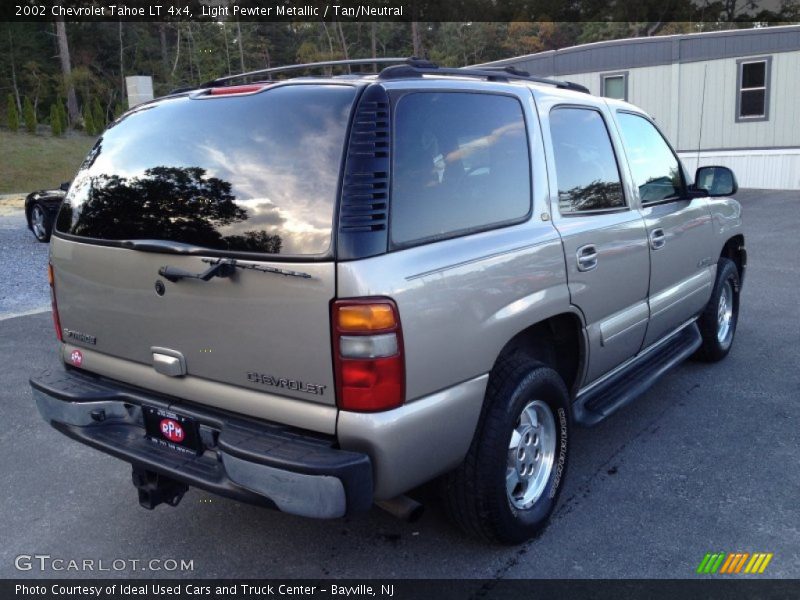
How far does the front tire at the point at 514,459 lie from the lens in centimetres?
296

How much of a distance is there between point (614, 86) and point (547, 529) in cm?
1998

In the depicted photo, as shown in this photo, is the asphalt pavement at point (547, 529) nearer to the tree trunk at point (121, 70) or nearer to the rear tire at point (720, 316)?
the rear tire at point (720, 316)

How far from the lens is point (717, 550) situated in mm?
3146

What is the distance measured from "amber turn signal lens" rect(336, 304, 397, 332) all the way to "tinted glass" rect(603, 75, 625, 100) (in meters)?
20.3

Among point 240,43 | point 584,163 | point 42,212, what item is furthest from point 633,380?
point 240,43

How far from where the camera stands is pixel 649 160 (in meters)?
4.52

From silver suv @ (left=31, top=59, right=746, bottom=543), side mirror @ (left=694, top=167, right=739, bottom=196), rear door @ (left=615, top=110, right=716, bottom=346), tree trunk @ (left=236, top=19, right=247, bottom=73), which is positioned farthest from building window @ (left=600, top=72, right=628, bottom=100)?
tree trunk @ (left=236, top=19, right=247, bottom=73)

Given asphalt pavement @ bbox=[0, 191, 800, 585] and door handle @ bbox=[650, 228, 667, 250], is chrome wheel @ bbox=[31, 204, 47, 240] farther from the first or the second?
door handle @ bbox=[650, 228, 667, 250]

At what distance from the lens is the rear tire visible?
5.42 m

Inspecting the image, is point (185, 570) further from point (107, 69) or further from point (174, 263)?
point (107, 69)

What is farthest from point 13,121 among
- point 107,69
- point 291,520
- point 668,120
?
point 291,520

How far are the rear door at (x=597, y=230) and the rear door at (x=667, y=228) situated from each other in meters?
0.19

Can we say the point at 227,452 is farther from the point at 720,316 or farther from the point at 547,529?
the point at 720,316

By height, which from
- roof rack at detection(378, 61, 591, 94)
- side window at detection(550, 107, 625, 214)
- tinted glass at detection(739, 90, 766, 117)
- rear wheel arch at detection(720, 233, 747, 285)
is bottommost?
rear wheel arch at detection(720, 233, 747, 285)
